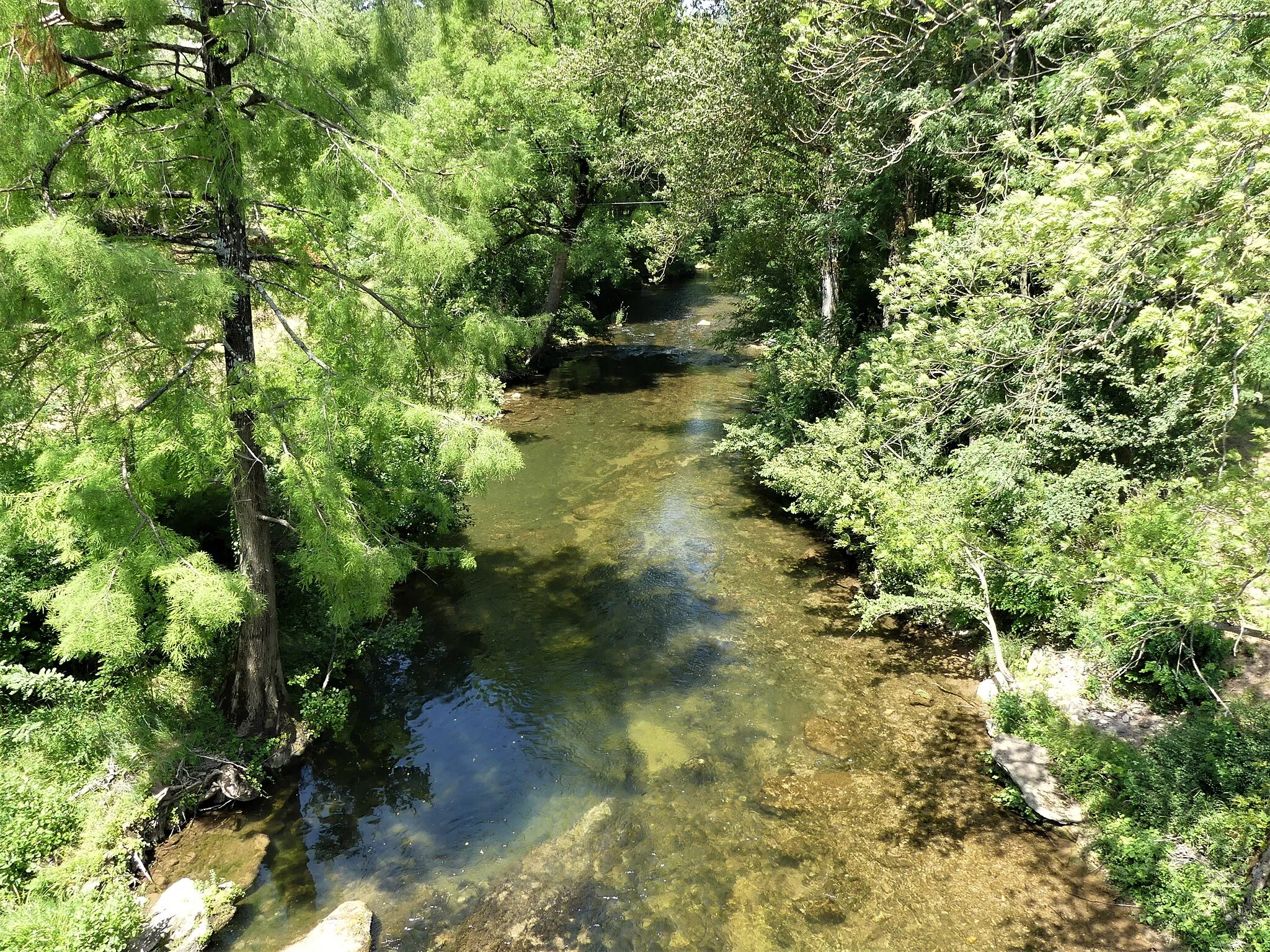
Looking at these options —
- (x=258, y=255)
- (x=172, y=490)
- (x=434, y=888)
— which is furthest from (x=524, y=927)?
(x=258, y=255)

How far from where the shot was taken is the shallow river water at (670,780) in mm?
6020

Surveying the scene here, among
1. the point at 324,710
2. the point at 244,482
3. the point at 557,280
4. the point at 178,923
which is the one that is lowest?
the point at 178,923

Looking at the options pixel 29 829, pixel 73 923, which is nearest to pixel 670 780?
pixel 73 923

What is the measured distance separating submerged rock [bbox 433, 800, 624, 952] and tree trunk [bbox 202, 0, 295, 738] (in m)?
3.17

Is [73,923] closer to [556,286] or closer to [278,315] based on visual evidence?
[278,315]

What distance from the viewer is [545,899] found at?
20.5 ft

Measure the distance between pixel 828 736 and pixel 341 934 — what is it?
5.36m

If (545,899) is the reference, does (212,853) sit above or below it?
above

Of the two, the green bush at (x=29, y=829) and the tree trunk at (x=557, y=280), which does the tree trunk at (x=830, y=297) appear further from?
the green bush at (x=29, y=829)

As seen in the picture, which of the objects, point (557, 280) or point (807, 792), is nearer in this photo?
point (807, 792)

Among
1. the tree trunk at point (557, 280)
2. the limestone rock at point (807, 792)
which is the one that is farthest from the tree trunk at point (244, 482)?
the tree trunk at point (557, 280)

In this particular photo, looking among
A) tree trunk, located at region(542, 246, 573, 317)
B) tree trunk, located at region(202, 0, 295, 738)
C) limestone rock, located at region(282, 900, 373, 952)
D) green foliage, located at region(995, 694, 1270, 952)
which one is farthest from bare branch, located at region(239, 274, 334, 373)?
tree trunk, located at region(542, 246, 573, 317)

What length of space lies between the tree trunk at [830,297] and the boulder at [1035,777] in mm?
8442

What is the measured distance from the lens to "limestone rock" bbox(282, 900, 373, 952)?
5.55 m
